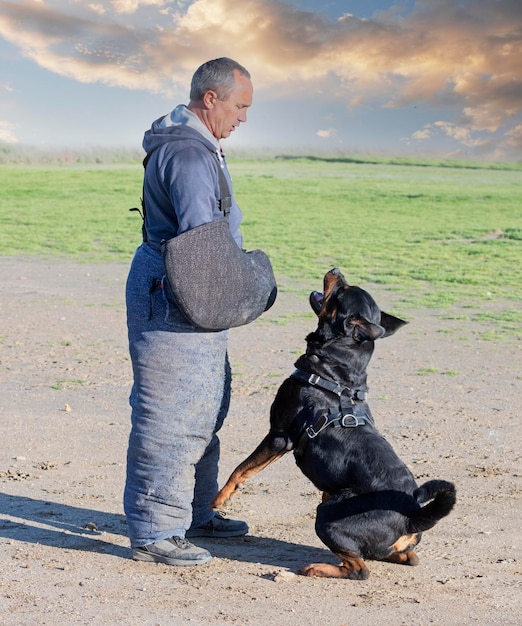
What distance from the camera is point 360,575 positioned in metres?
4.38

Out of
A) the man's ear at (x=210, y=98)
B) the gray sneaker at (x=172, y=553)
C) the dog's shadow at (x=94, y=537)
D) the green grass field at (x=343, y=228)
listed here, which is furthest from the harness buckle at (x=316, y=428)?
the green grass field at (x=343, y=228)

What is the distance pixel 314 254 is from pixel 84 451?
13.2 meters

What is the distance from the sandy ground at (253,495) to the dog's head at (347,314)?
3.46 ft

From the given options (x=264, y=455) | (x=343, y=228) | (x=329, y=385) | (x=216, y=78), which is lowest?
(x=264, y=455)

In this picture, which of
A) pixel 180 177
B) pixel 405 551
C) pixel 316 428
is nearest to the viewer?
pixel 180 177

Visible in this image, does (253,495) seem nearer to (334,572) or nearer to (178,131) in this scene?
(334,572)

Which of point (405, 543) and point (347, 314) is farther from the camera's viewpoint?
point (347, 314)

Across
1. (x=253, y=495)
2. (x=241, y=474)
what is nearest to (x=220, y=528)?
(x=241, y=474)

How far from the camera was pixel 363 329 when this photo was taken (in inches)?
181

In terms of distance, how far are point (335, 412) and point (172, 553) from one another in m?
0.95

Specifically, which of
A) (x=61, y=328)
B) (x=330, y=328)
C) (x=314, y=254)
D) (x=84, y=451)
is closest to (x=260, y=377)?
(x=84, y=451)

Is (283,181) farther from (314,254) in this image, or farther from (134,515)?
(134,515)

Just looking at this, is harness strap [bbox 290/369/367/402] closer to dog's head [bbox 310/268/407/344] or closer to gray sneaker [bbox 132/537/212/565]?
dog's head [bbox 310/268/407/344]

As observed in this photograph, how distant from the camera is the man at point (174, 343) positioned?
13.7ft
